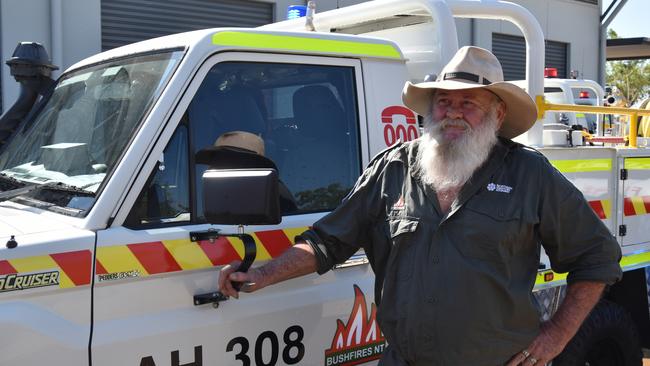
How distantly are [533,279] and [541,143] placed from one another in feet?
4.39

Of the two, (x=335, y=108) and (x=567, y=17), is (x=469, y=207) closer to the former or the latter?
(x=335, y=108)

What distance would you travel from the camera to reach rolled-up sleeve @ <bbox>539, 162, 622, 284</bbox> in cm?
221

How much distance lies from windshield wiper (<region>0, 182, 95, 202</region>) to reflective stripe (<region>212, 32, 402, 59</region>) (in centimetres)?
69

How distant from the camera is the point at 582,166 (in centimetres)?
333

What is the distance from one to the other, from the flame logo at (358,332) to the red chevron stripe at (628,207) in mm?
1614

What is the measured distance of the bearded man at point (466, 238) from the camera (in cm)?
212

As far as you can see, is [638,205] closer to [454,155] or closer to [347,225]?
[454,155]

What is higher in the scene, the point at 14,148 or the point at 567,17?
the point at 567,17

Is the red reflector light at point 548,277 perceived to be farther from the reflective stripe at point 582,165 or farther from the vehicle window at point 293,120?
the vehicle window at point 293,120

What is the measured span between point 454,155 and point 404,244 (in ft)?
1.11

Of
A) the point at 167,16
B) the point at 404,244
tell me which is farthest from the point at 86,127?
the point at 167,16

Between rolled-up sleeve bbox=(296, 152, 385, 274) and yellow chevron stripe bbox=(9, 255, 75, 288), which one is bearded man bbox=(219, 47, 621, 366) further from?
yellow chevron stripe bbox=(9, 255, 75, 288)

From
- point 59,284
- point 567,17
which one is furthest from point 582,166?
point 567,17

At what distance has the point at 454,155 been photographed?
7.42 feet
